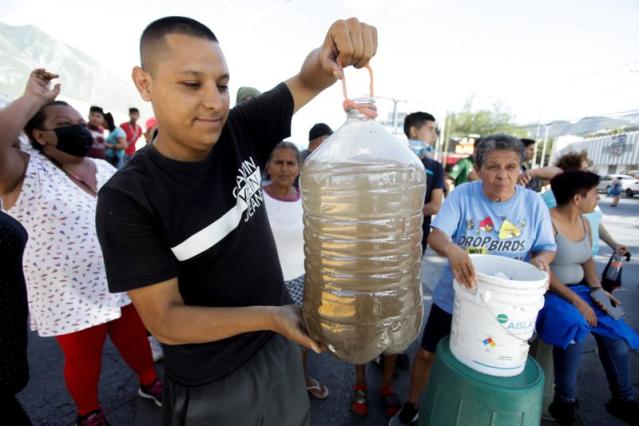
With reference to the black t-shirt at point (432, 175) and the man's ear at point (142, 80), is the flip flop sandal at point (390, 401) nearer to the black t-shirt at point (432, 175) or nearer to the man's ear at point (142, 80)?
the black t-shirt at point (432, 175)

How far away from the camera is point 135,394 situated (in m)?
2.79

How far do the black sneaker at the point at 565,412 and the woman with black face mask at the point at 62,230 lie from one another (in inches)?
132

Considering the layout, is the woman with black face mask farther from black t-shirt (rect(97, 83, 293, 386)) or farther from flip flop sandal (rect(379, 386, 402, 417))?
flip flop sandal (rect(379, 386, 402, 417))

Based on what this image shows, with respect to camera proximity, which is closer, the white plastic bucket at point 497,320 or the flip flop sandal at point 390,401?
the white plastic bucket at point 497,320

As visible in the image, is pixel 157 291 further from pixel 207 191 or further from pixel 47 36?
pixel 47 36

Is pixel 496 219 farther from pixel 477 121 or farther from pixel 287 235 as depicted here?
pixel 477 121

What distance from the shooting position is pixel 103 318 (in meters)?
2.16

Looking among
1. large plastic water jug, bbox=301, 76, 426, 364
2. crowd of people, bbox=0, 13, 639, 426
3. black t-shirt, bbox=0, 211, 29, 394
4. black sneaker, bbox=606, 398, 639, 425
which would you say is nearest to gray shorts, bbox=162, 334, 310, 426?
crowd of people, bbox=0, 13, 639, 426

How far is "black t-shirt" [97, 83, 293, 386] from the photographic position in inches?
41.3

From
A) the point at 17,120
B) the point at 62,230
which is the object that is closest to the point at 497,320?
the point at 62,230

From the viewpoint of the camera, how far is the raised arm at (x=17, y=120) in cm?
170

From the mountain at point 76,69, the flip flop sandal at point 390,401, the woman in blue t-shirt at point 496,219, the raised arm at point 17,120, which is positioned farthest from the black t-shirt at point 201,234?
the mountain at point 76,69

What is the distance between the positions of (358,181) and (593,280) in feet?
8.81

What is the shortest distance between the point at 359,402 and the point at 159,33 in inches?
108
